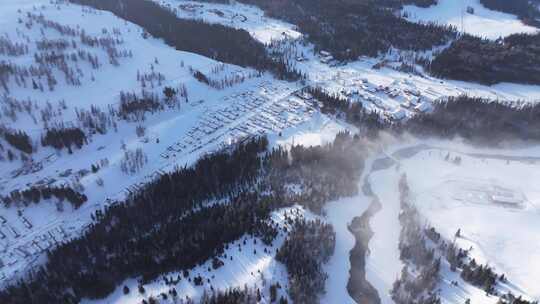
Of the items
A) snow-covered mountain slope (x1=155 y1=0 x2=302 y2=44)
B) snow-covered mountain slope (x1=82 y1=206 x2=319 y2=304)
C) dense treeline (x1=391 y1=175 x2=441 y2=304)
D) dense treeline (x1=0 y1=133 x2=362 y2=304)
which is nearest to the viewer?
snow-covered mountain slope (x1=82 y1=206 x2=319 y2=304)

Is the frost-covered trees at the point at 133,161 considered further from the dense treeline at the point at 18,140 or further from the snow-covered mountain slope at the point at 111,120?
the dense treeline at the point at 18,140

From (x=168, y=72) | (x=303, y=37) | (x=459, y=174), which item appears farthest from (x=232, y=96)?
(x=459, y=174)

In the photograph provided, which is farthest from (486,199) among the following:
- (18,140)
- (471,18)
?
(471,18)

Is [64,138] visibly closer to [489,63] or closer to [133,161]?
[133,161]

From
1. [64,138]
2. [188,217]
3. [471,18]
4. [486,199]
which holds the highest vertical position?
[471,18]

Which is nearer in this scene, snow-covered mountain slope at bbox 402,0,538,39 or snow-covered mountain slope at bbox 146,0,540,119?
snow-covered mountain slope at bbox 146,0,540,119

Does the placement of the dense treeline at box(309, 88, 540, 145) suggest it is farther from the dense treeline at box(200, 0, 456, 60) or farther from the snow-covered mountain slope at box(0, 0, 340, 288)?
the dense treeline at box(200, 0, 456, 60)

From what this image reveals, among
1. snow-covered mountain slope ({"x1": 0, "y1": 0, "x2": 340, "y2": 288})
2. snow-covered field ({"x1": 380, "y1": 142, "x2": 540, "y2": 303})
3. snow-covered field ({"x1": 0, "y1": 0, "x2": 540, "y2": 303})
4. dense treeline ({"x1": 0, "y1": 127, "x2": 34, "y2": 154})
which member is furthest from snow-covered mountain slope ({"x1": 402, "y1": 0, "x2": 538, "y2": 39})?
dense treeline ({"x1": 0, "y1": 127, "x2": 34, "y2": 154})

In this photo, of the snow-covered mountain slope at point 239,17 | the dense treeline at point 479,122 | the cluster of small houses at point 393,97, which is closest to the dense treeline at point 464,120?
the dense treeline at point 479,122
